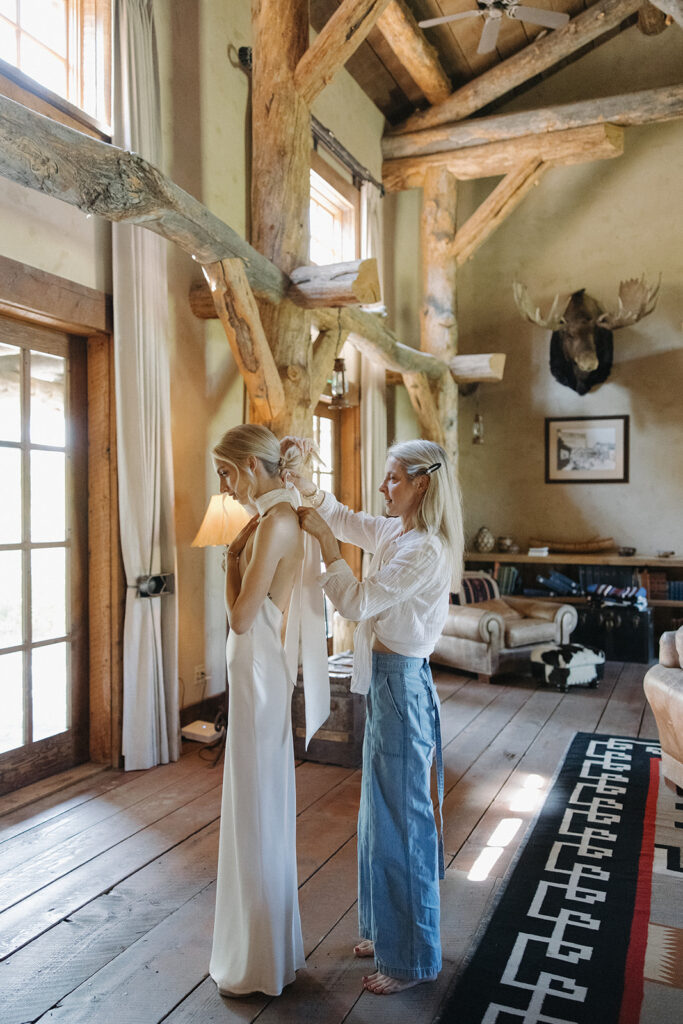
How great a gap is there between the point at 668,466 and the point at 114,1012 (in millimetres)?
7465

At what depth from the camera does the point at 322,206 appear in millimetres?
6852

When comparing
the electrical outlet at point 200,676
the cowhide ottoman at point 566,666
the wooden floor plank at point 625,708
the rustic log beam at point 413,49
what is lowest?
the wooden floor plank at point 625,708

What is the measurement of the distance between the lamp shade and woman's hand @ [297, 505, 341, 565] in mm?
1894

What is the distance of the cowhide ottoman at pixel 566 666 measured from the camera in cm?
597

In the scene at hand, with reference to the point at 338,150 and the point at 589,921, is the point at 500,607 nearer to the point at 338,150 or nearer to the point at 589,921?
the point at 338,150

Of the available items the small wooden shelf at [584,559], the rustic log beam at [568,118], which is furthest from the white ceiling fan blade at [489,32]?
the small wooden shelf at [584,559]

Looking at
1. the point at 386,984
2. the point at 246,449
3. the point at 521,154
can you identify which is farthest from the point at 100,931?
the point at 521,154

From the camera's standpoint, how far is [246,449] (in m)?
2.21

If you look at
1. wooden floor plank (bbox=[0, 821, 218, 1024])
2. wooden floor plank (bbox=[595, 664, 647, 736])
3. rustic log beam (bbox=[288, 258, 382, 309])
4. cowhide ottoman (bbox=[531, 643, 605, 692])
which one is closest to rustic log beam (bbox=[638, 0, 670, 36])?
rustic log beam (bbox=[288, 258, 382, 309])

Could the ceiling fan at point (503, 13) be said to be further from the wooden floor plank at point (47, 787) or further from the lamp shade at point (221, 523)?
the wooden floor plank at point (47, 787)

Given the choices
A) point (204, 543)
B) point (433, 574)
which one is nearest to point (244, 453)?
point (433, 574)

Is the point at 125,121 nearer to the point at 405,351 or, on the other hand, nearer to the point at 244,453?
the point at 244,453

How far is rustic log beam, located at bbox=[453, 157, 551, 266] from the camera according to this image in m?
6.98

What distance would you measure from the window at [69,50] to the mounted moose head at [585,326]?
4573 millimetres
